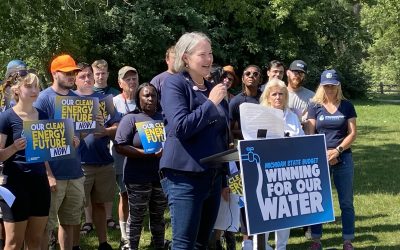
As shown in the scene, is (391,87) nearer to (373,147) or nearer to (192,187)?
(373,147)

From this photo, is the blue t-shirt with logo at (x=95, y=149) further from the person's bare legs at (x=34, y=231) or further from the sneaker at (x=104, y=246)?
the person's bare legs at (x=34, y=231)

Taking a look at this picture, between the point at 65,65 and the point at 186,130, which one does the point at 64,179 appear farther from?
the point at 186,130

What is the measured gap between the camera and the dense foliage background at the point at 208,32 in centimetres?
1348

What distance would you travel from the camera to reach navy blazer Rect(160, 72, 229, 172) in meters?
3.88

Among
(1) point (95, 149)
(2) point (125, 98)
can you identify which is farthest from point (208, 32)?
(1) point (95, 149)

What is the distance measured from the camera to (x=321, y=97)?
6.89 m

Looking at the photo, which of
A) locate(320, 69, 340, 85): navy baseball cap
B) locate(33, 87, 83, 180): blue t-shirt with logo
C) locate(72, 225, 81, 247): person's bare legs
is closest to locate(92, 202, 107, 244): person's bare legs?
locate(72, 225, 81, 247): person's bare legs

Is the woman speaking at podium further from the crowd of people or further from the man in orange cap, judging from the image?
the man in orange cap

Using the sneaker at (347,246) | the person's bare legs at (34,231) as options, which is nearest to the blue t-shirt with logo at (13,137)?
the person's bare legs at (34,231)

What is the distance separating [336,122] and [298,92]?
2.80 feet

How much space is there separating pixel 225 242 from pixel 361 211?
304cm

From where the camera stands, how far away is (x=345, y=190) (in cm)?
682

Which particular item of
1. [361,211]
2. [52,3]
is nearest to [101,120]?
[361,211]

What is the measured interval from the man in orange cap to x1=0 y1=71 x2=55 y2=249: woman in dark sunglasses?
59 cm
